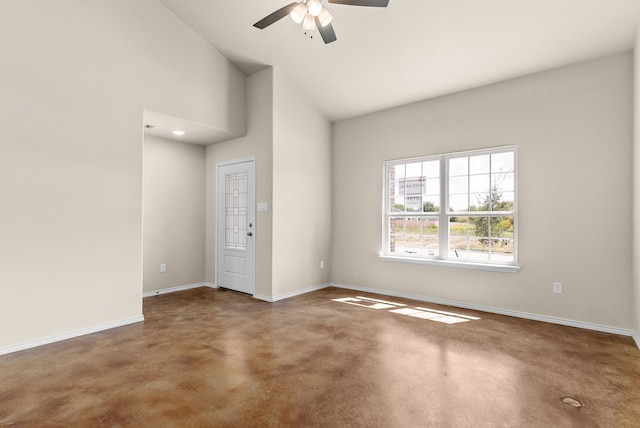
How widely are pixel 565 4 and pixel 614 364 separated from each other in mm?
3191

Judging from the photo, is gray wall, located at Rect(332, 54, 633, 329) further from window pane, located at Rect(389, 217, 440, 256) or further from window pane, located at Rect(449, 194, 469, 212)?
window pane, located at Rect(449, 194, 469, 212)

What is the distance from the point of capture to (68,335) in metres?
3.25

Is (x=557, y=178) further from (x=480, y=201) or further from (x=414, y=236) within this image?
(x=414, y=236)

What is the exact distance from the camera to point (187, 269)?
5.54 m

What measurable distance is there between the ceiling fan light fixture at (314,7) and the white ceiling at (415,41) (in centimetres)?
96

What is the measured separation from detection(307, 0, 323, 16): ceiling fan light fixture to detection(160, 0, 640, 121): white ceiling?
0.96 meters

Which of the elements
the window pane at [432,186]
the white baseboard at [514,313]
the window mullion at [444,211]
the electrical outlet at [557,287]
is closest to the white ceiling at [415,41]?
the window mullion at [444,211]

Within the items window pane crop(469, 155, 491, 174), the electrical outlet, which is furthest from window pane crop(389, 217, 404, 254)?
the electrical outlet

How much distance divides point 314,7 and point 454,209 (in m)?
3.12

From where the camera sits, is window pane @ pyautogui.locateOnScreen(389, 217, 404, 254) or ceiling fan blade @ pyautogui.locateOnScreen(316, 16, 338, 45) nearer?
ceiling fan blade @ pyautogui.locateOnScreen(316, 16, 338, 45)

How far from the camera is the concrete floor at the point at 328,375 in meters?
1.99

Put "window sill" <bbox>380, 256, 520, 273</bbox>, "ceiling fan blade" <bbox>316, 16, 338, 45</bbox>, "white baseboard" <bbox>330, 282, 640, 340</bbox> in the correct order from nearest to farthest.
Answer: "ceiling fan blade" <bbox>316, 16, 338, 45</bbox>
"white baseboard" <bbox>330, 282, 640, 340</bbox>
"window sill" <bbox>380, 256, 520, 273</bbox>

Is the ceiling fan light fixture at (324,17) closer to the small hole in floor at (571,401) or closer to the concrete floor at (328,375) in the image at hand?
the concrete floor at (328,375)

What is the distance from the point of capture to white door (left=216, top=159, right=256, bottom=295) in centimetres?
498
